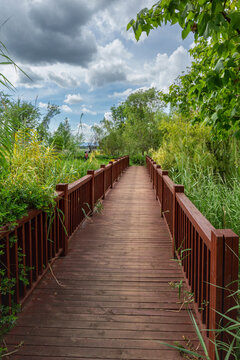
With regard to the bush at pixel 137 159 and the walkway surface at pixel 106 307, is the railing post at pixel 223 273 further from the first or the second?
the bush at pixel 137 159

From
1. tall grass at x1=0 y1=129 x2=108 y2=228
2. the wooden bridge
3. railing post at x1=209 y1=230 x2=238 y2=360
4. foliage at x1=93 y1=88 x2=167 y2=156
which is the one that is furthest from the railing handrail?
foliage at x1=93 y1=88 x2=167 y2=156

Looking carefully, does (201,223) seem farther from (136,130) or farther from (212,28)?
(136,130)

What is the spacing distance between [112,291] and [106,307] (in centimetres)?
29

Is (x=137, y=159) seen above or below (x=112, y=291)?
above

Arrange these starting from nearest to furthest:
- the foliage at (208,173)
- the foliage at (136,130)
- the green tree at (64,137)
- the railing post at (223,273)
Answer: the railing post at (223,273) → the foliage at (208,173) → the green tree at (64,137) → the foliage at (136,130)

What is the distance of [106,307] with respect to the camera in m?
2.35

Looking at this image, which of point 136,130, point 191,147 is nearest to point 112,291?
point 191,147

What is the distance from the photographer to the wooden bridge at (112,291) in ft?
5.97

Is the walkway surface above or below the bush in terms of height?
below

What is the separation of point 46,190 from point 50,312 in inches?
45.5

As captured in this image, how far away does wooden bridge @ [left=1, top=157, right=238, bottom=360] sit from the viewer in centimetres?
182

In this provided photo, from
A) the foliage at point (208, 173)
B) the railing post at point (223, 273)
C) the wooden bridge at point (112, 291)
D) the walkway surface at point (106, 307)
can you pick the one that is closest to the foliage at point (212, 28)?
the foliage at point (208, 173)

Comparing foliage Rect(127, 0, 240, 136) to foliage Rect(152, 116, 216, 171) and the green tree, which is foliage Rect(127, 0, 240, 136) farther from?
the green tree

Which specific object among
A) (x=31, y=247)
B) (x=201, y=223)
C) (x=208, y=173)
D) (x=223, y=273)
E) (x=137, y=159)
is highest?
(x=137, y=159)
